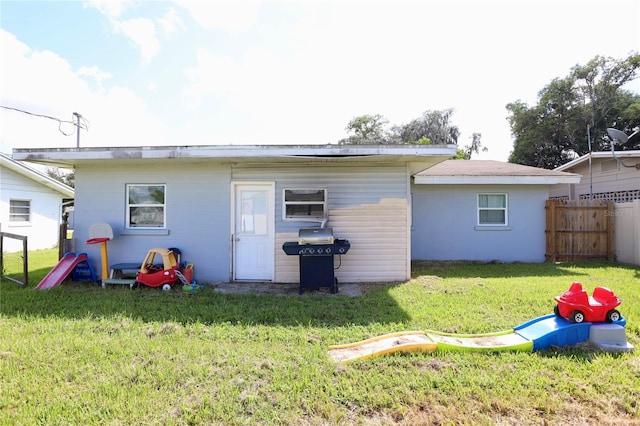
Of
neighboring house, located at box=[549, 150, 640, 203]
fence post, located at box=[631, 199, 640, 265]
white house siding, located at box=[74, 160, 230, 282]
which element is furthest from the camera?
neighboring house, located at box=[549, 150, 640, 203]

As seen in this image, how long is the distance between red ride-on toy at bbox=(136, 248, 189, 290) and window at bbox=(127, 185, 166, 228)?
3.52ft

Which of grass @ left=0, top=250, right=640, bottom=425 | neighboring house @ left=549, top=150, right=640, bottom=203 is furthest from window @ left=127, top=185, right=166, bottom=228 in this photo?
neighboring house @ left=549, top=150, right=640, bottom=203

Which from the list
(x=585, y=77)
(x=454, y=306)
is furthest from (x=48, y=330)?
(x=585, y=77)

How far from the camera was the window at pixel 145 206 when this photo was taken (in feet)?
23.7

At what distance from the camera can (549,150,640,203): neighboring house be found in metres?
10.6

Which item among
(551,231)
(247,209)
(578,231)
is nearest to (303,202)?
(247,209)

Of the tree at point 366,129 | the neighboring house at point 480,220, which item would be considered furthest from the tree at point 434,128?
the neighboring house at point 480,220

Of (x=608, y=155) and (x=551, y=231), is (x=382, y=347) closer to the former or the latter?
(x=551, y=231)

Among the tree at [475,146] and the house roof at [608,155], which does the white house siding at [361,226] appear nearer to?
the house roof at [608,155]

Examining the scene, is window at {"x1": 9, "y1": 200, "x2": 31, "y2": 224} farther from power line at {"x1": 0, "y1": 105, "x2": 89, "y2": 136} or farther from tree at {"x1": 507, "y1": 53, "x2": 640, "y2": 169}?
tree at {"x1": 507, "y1": 53, "x2": 640, "y2": 169}

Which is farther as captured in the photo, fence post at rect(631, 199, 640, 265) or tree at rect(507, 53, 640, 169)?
tree at rect(507, 53, 640, 169)

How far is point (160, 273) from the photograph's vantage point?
6277mm

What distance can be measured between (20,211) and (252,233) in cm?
1252

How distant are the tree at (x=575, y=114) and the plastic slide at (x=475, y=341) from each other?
23.2 metres
